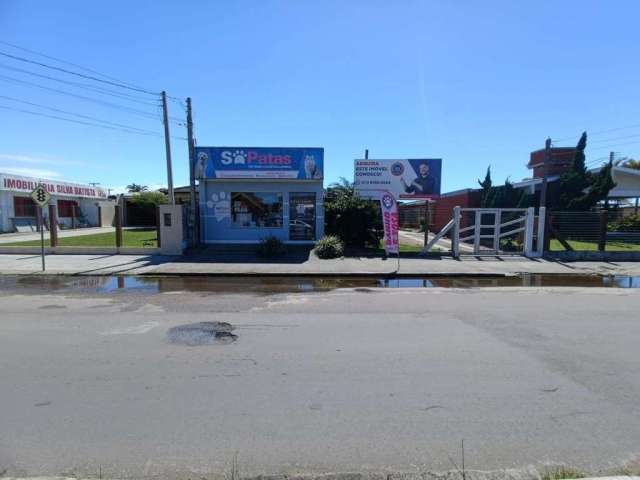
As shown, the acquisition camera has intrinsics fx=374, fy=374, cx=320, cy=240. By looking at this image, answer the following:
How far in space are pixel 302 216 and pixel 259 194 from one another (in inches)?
87.6

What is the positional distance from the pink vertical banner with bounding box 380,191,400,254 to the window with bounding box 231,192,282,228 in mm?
5048

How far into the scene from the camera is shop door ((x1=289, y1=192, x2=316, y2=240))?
56.3ft

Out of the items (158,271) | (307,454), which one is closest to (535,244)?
(158,271)

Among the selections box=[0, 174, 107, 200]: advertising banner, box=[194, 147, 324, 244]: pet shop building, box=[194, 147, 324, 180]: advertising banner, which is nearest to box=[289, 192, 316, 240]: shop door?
box=[194, 147, 324, 244]: pet shop building

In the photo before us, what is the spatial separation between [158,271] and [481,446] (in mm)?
11275

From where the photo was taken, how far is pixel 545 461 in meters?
2.74

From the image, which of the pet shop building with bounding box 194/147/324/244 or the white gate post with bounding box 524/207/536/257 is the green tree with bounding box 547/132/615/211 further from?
the pet shop building with bounding box 194/147/324/244

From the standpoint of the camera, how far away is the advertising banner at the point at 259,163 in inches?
647

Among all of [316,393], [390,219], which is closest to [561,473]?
[316,393]

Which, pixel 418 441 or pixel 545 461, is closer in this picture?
pixel 545 461

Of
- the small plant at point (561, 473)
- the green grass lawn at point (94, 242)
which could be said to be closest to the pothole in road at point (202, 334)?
the small plant at point (561, 473)

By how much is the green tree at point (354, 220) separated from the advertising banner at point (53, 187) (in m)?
17.3

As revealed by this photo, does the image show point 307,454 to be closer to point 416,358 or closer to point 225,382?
point 225,382

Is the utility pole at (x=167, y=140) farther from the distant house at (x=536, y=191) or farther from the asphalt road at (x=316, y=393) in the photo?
the distant house at (x=536, y=191)
